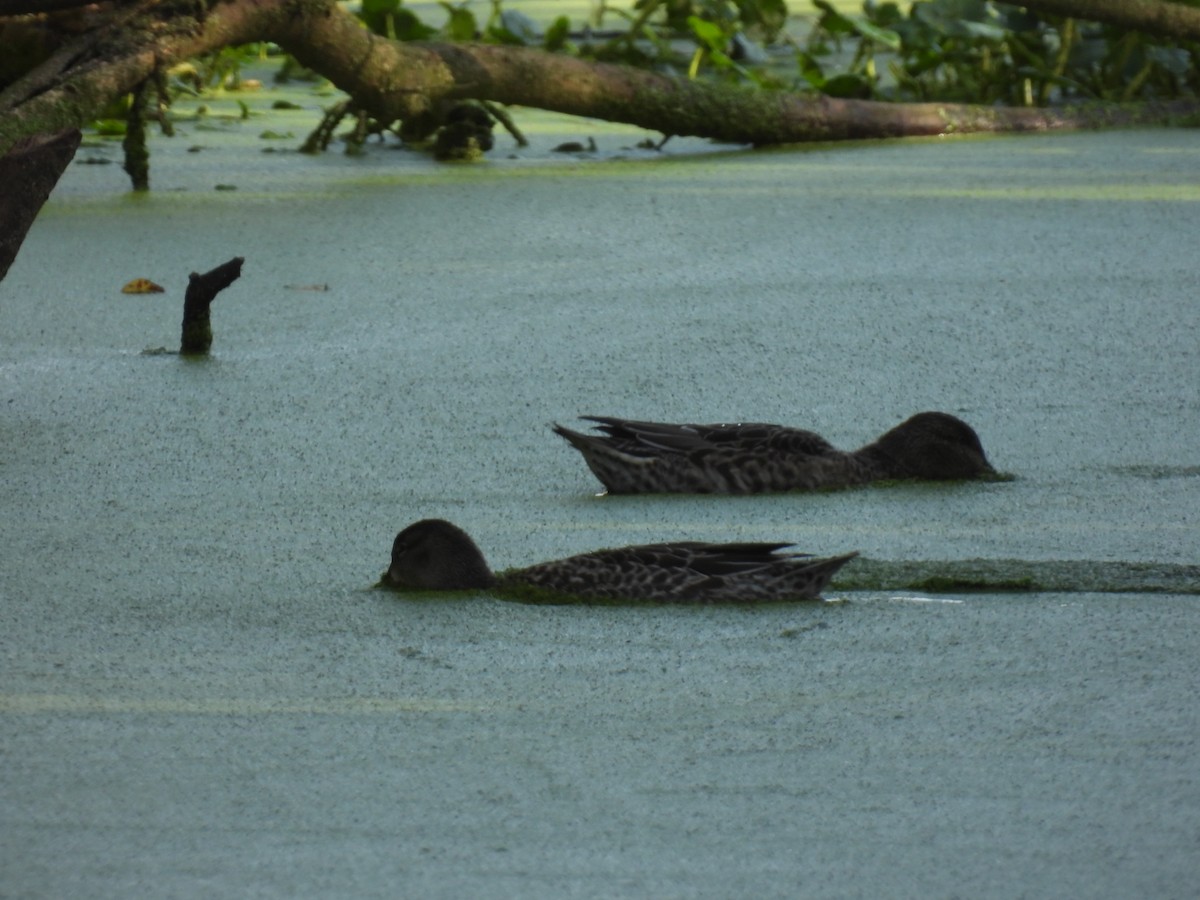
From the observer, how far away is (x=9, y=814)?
1.62m

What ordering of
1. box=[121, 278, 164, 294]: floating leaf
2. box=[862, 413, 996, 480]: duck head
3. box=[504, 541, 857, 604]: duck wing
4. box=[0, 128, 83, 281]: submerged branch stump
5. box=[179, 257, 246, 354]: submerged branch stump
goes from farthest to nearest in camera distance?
1. box=[121, 278, 164, 294]: floating leaf
2. box=[179, 257, 246, 354]: submerged branch stump
3. box=[0, 128, 83, 281]: submerged branch stump
4. box=[862, 413, 996, 480]: duck head
5. box=[504, 541, 857, 604]: duck wing

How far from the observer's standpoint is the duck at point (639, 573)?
86.4 inches

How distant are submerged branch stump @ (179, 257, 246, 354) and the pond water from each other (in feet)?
0.17

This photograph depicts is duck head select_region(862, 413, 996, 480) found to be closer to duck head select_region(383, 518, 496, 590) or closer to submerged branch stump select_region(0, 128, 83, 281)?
duck head select_region(383, 518, 496, 590)

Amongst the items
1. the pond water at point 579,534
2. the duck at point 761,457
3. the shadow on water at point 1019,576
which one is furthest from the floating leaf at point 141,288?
the shadow on water at point 1019,576

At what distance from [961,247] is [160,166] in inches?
84.6

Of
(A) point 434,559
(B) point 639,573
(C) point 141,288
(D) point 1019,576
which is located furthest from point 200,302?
(D) point 1019,576

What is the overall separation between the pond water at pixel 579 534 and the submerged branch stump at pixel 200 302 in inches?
2.1

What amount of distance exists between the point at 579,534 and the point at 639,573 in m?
0.34

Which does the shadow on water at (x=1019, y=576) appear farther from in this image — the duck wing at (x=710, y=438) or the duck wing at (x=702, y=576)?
the duck wing at (x=710, y=438)

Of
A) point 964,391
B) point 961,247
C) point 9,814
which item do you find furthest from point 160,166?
point 9,814

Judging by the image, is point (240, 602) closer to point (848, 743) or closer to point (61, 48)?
point (848, 743)

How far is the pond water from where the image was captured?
1.60 metres

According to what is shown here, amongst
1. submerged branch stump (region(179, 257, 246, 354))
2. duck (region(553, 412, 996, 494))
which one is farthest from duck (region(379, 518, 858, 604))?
submerged branch stump (region(179, 257, 246, 354))
